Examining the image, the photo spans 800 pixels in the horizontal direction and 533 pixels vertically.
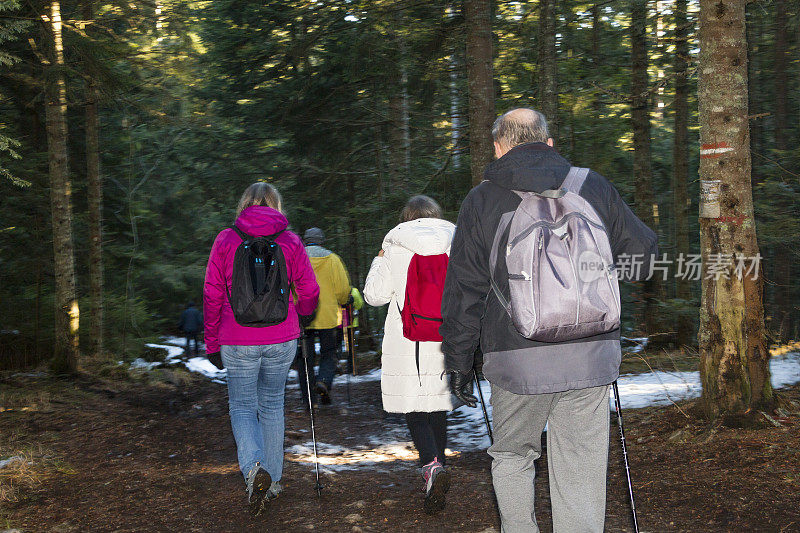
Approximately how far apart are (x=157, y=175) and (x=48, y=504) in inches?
776

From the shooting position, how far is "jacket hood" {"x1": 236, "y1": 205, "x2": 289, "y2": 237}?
486cm

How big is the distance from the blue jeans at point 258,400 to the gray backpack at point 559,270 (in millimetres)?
2368

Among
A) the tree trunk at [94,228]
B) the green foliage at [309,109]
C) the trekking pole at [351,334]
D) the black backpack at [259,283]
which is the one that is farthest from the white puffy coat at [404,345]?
the tree trunk at [94,228]

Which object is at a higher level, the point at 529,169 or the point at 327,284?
the point at 529,169

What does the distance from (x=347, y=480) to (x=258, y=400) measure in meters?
1.14

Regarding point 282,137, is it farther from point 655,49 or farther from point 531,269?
point 531,269

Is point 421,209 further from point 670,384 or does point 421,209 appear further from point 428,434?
point 670,384

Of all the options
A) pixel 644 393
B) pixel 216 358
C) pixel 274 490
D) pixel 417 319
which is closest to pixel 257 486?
pixel 274 490

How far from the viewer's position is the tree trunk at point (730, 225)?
18.8 ft

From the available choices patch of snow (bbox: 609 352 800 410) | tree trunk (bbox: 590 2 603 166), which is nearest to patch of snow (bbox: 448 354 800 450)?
patch of snow (bbox: 609 352 800 410)

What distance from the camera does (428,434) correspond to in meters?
4.98

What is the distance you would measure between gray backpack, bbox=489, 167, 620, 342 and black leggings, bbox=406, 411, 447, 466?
7.11 feet

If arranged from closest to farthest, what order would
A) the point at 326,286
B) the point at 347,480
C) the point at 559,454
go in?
the point at 559,454, the point at 347,480, the point at 326,286

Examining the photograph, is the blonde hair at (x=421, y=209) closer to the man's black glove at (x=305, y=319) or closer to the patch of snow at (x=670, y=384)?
the man's black glove at (x=305, y=319)
